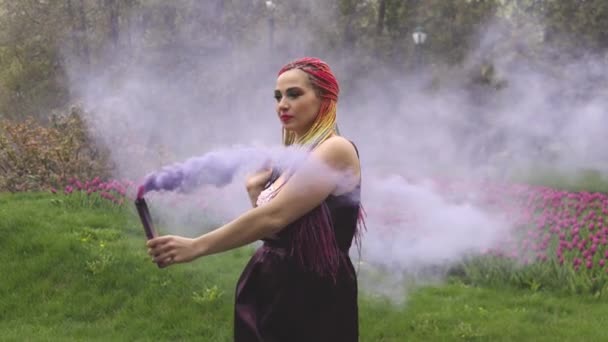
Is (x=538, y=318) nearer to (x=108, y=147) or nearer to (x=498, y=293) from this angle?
(x=498, y=293)

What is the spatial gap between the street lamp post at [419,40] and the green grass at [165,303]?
1010 cm

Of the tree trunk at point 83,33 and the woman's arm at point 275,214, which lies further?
the tree trunk at point 83,33

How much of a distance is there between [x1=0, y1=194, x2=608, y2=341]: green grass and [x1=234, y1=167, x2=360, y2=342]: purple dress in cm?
264

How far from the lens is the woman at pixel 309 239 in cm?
226

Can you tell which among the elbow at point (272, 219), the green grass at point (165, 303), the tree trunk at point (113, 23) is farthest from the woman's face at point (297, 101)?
the tree trunk at point (113, 23)

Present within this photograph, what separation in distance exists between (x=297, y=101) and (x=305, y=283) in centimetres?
62

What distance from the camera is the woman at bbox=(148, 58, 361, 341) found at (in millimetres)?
2258

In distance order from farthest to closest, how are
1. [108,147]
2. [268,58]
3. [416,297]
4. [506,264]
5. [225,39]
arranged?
[268,58] → [225,39] → [108,147] → [506,264] → [416,297]

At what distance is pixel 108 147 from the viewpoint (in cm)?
1009

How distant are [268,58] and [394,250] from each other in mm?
9007

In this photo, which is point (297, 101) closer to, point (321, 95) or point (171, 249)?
point (321, 95)

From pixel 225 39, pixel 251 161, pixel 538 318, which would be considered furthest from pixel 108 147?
pixel 251 161

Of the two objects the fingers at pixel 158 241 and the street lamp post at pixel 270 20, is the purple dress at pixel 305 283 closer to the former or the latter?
the fingers at pixel 158 241

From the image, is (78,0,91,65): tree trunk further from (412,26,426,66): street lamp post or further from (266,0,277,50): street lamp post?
(412,26,426,66): street lamp post
